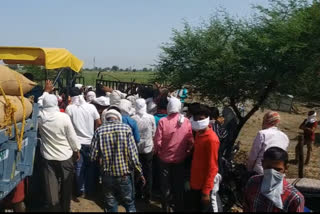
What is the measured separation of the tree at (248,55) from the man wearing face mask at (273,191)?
4.54 metres

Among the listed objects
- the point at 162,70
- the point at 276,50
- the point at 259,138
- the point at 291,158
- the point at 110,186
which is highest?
the point at 276,50

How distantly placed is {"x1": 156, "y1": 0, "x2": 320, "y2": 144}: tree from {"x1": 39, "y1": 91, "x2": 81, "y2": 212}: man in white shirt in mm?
3822

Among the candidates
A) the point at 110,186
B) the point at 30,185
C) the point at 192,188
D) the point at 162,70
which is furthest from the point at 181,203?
the point at 162,70

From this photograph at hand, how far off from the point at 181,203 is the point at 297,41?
3.98 metres

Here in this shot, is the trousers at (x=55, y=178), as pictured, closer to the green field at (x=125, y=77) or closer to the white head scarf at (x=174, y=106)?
the white head scarf at (x=174, y=106)

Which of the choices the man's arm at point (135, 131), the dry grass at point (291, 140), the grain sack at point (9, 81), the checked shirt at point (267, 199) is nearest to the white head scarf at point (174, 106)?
the man's arm at point (135, 131)

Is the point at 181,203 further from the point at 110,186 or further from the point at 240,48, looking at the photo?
the point at 240,48

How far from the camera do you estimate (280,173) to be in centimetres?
251

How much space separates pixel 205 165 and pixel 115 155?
3.35 feet

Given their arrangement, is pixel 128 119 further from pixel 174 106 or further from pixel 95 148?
pixel 95 148

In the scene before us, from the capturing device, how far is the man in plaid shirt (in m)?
3.96

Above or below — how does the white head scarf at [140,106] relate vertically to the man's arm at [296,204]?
above

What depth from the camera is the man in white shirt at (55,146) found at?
14.7 ft

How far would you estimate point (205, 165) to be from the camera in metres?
3.85
